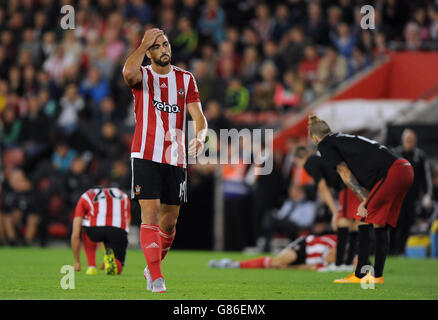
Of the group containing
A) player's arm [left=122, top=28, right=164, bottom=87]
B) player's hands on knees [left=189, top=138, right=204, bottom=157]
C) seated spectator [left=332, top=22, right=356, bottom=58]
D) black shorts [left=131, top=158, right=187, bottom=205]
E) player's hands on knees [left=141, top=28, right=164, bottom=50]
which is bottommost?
black shorts [left=131, top=158, right=187, bottom=205]

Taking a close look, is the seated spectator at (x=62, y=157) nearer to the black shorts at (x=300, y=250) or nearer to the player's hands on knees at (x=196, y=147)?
the black shorts at (x=300, y=250)

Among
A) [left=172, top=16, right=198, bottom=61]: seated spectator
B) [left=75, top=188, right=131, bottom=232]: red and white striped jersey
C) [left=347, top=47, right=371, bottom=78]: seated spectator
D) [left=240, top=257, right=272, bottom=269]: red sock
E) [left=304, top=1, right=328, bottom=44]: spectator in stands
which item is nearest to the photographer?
[left=75, top=188, right=131, bottom=232]: red and white striped jersey

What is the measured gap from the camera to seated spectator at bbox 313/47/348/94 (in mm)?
19312

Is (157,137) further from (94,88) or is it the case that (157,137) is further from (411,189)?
(94,88)

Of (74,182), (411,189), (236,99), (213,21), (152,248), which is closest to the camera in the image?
(152,248)

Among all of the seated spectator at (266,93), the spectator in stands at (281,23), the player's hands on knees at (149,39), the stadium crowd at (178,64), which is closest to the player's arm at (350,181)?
the player's hands on knees at (149,39)

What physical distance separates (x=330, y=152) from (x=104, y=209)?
2868 millimetres

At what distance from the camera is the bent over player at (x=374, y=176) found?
27.4ft

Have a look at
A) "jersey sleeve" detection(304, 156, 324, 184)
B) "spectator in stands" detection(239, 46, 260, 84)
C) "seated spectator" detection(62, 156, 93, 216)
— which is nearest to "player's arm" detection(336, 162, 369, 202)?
"jersey sleeve" detection(304, 156, 324, 184)

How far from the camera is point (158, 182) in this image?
730cm

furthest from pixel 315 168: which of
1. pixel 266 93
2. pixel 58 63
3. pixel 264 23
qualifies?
pixel 58 63

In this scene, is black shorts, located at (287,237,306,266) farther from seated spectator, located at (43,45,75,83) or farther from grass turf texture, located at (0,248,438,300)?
seated spectator, located at (43,45,75,83)

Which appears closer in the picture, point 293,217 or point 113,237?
point 113,237

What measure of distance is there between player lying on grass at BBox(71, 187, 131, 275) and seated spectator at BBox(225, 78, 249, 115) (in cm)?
940
